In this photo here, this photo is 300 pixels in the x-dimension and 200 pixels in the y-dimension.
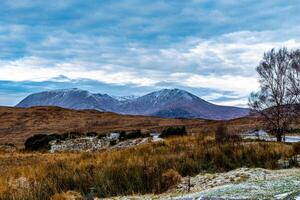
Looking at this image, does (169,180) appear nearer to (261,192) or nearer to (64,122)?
(261,192)

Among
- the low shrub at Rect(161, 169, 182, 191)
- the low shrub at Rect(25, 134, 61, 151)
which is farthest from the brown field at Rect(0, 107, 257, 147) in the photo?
the low shrub at Rect(161, 169, 182, 191)

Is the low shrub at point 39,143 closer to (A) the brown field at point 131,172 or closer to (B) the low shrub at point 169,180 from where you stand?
(A) the brown field at point 131,172

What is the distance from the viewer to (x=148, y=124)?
88.3m

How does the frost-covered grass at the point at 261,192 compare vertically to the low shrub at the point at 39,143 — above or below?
above

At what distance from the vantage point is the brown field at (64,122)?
78125 millimetres

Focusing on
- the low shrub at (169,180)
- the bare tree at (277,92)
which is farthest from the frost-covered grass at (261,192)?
the bare tree at (277,92)

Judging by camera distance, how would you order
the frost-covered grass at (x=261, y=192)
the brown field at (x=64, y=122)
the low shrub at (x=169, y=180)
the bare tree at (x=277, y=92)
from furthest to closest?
the brown field at (x=64, y=122)
the bare tree at (x=277, y=92)
the low shrub at (x=169, y=180)
the frost-covered grass at (x=261, y=192)

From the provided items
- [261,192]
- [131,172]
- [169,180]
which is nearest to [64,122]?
[131,172]

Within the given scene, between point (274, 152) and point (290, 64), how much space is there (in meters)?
22.7

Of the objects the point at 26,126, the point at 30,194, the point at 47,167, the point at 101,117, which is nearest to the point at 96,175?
the point at 30,194

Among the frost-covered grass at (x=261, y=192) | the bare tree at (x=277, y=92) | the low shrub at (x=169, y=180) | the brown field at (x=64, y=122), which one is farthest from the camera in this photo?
the brown field at (x=64, y=122)

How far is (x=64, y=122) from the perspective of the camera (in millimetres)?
87812

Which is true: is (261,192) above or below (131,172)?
above

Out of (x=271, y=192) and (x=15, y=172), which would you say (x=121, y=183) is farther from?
(x=271, y=192)
